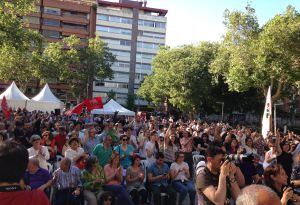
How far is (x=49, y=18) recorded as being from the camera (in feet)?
243

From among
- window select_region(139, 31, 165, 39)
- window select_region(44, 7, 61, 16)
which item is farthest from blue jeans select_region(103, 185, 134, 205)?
window select_region(139, 31, 165, 39)

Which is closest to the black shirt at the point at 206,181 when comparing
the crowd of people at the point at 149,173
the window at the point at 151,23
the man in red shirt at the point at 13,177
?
the crowd of people at the point at 149,173

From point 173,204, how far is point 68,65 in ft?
163

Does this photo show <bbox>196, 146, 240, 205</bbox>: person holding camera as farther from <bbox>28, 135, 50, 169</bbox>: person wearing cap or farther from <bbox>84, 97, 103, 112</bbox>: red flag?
<bbox>84, 97, 103, 112</bbox>: red flag

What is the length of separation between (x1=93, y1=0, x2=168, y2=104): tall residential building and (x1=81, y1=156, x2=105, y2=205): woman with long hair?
251 feet

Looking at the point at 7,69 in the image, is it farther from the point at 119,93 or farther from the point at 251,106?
the point at 119,93

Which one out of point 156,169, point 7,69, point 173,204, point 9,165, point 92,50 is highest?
point 92,50

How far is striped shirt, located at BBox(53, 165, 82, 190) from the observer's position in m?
7.57

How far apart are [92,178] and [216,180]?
4.00 m

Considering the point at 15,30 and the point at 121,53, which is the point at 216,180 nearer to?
the point at 15,30

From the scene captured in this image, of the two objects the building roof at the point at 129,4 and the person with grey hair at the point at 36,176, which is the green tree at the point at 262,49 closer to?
the person with grey hair at the point at 36,176

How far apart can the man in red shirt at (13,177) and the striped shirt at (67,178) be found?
202 inches

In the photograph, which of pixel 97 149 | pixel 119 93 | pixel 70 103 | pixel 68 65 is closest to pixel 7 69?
pixel 68 65

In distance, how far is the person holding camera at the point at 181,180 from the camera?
8781 mm
